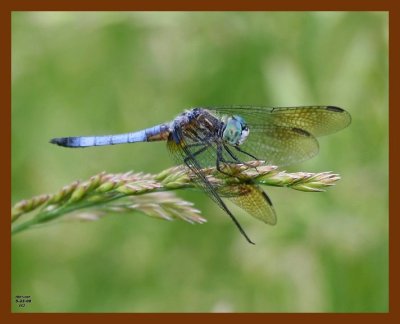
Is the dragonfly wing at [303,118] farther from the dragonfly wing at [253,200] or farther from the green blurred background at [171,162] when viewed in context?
the dragonfly wing at [253,200]

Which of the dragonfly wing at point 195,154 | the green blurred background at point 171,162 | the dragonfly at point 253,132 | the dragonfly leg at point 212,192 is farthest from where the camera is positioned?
the green blurred background at point 171,162

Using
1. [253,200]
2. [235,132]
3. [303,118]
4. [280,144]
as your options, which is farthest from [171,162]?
[253,200]

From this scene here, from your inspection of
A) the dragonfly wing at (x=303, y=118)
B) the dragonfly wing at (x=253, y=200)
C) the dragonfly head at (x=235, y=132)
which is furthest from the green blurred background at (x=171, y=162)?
the dragonfly head at (x=235, y=132)

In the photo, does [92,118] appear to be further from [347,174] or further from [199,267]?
[347,174]

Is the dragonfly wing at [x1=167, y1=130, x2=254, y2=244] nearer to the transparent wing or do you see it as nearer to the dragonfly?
the dragonfly

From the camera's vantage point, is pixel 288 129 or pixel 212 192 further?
pixel 288 129

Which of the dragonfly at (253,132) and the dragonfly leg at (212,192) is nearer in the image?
the dragonfly leg at (212,192)

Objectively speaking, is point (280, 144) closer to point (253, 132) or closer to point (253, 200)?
point (253, 132)

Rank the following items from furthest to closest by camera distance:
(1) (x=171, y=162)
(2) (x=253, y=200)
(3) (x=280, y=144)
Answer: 1. (1) (x=171, y=162)
2. (3) (x=280, y=144)
3. (2) (x=253, y=200)
